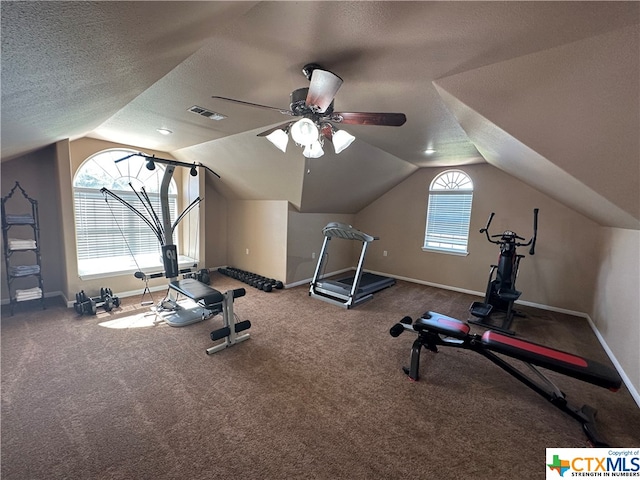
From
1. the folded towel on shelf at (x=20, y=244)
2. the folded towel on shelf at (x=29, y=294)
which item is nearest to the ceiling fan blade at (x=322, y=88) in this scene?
the folded towel on shelf at (x=20, y=244)

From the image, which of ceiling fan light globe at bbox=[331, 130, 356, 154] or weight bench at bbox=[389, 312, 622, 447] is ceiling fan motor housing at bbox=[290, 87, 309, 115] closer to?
ceiling fan light globe at bbox=[331, 130, 356, 154]

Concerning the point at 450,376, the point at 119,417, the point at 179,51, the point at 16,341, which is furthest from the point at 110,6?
the point at 16,341

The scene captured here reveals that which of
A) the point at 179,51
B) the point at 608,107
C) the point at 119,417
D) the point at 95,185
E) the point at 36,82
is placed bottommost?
the point at 119,417

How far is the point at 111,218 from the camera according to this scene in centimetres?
445

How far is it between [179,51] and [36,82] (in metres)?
0.72

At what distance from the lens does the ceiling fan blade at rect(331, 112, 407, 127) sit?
6.32 ft

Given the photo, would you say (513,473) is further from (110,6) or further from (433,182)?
(433,182)

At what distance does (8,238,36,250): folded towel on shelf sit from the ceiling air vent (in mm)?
2953

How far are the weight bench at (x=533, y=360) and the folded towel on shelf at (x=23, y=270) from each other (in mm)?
4683

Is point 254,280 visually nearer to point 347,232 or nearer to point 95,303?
point 347,232

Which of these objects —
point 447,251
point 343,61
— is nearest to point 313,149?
point 343,61

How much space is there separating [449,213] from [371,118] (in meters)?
3.94

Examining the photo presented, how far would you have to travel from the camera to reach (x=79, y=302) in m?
3.51

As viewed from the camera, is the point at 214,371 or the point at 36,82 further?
the point at 214,371
